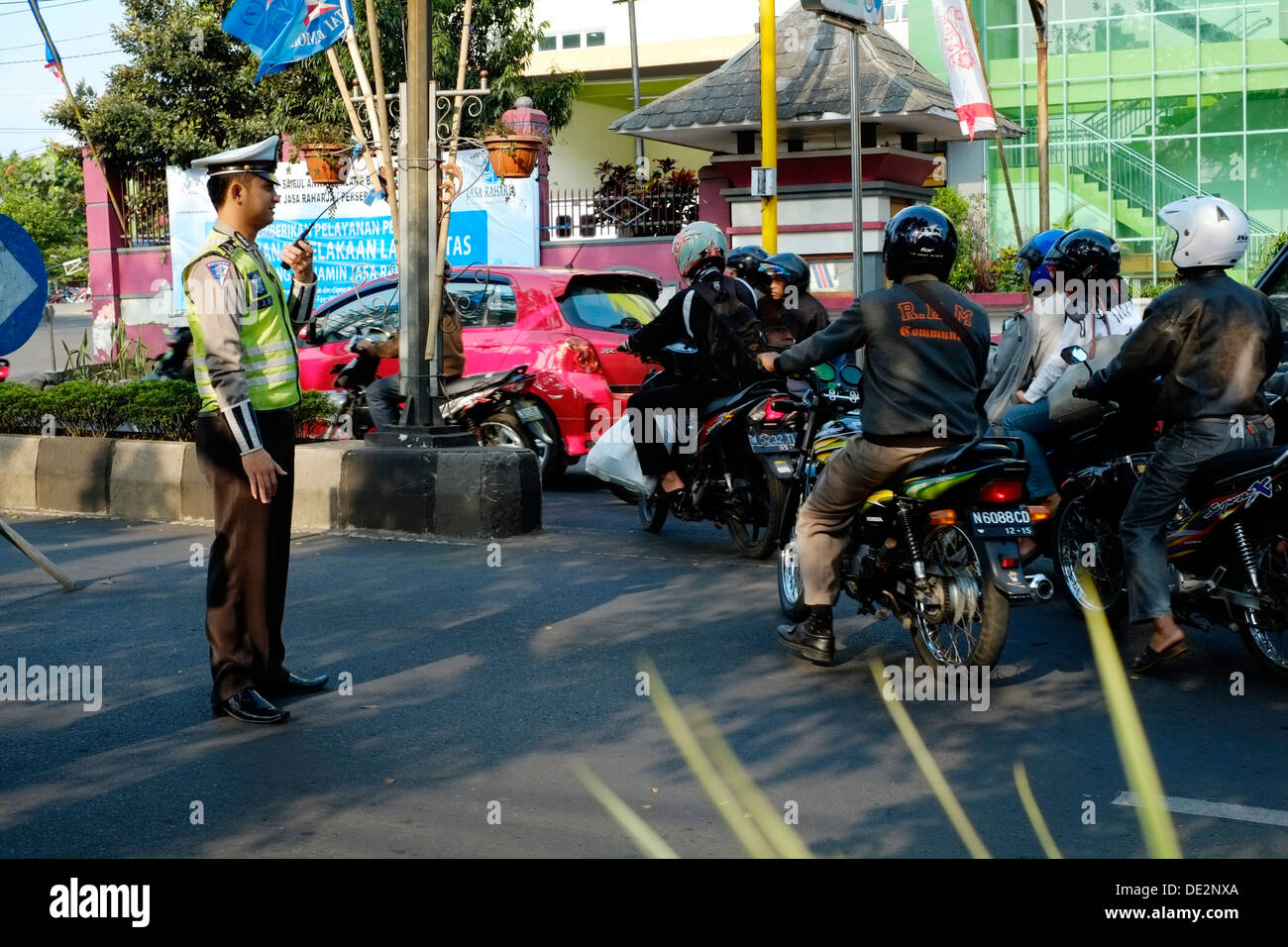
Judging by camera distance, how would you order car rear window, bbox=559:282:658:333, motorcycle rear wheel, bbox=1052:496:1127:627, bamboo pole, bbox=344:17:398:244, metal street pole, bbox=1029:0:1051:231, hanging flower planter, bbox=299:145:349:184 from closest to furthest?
motorcycle rear wheel, bbox=1052:496:1127:627, car rear window, bbox=559:282:658:333, bamboo pole, bbox=344:17:398:244, metal street pole, bbox=1029:0:1051:231, hanging flower planter, bbox=299:145:349:184

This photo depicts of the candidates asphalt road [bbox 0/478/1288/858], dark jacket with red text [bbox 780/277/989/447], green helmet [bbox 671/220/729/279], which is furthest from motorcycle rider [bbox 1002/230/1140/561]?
green helmet [bbox 671/220/729/279]

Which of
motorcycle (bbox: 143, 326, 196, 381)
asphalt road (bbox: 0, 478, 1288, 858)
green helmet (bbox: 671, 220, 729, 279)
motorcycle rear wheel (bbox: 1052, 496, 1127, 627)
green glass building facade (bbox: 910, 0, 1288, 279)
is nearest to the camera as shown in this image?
asphalt road (bbox: 0, 478, 1288, 858)

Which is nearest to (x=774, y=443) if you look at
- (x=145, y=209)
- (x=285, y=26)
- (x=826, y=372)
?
(x=826, y=372)

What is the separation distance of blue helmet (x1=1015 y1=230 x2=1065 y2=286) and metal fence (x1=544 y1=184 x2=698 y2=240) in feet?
38.3

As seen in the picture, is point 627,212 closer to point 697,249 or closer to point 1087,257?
point 697,249

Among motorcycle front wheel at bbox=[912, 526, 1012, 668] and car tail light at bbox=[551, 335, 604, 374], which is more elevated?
car tail light at bbox=[551, 335, 604, 374]

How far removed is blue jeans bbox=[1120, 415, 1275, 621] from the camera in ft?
20.1

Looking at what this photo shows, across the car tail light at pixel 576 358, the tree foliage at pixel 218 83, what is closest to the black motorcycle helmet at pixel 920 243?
the car tail light at pixel 576 358

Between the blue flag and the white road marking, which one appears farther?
the blue flag

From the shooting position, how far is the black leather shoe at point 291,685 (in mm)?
5961

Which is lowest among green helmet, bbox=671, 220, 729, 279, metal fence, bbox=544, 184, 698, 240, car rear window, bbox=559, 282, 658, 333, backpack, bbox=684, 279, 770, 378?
backpack, bbox=684, 279, 770, 378

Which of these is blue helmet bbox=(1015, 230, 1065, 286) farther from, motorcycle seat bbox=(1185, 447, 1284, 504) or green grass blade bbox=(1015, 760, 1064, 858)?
green grass blade bbox=(1015, 760, 1064, 858)

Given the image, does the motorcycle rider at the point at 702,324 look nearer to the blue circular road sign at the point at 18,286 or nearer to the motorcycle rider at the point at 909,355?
the motorcycle rider at the point at 909,355

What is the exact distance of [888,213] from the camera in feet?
55.7
